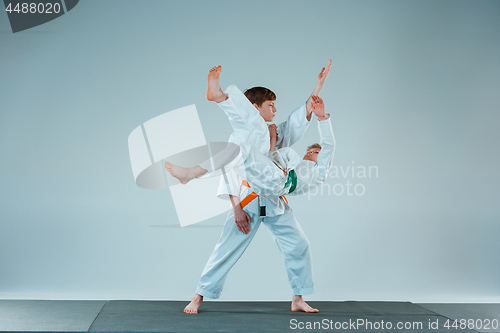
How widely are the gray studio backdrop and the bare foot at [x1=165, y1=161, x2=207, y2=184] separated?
4.76 ft

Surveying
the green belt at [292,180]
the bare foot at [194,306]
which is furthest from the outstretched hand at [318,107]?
the bare foot at [194,306]

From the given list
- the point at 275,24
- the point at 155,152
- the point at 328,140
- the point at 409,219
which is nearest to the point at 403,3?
the point at 275,24

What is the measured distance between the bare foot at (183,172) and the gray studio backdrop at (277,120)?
145cm

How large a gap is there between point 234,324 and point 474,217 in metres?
2.48

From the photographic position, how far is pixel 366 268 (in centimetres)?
337

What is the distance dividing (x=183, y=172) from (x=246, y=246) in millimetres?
642

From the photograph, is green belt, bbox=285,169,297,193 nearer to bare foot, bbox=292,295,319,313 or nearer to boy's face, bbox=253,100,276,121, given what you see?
boy's face, bbox=253,100,276,121

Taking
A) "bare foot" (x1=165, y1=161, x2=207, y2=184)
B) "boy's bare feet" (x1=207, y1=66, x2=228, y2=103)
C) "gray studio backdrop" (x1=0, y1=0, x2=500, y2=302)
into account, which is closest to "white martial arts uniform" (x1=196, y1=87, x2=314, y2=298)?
"bare foot" (x1=165, y1=161, x2=207, y2=184)

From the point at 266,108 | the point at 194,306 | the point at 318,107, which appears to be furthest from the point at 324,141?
the point at 194,306

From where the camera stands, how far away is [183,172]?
188 centimetres

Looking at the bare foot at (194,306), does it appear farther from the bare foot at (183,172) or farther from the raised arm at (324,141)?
the raised arm at (324,141)

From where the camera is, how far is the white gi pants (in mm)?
2252

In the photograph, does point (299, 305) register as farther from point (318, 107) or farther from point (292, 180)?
point (318, 107)

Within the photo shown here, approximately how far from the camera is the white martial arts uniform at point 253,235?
2.25m
